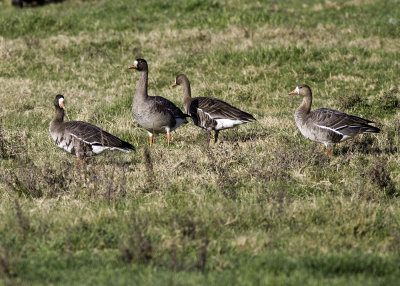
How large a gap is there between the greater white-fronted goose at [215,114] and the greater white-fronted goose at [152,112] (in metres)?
0.36

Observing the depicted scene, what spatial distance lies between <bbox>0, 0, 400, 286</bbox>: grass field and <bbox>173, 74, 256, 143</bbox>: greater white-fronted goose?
1.43 feet

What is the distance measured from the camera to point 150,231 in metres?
6.33

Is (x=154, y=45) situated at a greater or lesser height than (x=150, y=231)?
greater

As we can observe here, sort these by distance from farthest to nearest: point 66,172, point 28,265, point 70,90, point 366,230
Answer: point 70,90 → point 66,172 → point 366,230 → point 28,265

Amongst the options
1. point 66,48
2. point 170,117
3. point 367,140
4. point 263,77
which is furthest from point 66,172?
point 66,48

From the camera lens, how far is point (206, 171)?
8523mm

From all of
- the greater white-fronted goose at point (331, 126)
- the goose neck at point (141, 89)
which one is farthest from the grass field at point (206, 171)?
the goose neck at point (141, 89)

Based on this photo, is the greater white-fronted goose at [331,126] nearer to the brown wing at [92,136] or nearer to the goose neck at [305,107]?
the goose neck at [305,107]

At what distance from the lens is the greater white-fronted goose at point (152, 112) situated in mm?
10836

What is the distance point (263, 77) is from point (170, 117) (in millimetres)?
5692

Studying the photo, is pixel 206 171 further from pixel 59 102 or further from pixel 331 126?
pixel 59 102

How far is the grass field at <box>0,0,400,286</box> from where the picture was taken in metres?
5.62

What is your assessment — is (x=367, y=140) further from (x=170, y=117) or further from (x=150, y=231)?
(x=150, y=231)

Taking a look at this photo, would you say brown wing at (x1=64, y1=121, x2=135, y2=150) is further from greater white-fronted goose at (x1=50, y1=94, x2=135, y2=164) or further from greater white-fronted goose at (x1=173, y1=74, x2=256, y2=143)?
greater white-fronted goose at (x1=173, y1=74, x2=256, y2=143)
